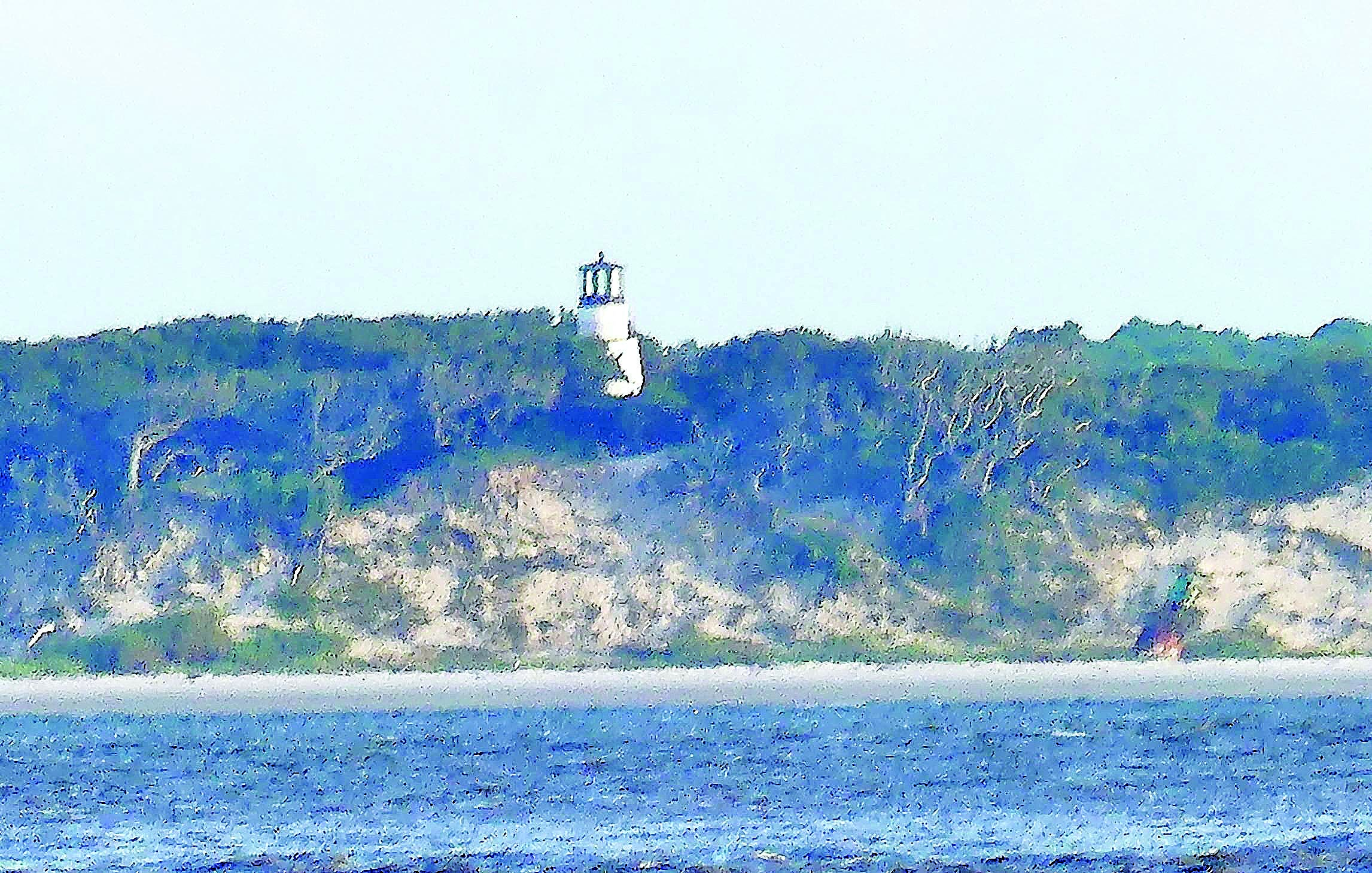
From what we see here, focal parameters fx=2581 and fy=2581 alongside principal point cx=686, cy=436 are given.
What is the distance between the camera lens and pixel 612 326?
53438 millimetres

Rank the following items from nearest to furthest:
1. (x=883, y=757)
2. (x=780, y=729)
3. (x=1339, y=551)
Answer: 1. (x=883, y=757)
2. (x=780, y=729)
3. (x=1339, y=551)

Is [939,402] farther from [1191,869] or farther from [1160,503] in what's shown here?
Answer: [1191,869]

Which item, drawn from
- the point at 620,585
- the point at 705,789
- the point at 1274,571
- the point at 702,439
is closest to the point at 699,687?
the point at 620,585

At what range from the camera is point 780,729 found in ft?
118

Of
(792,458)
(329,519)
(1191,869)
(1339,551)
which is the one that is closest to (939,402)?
(792,458)

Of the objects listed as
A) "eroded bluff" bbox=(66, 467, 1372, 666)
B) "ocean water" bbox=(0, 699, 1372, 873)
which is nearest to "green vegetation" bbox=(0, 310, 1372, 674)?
"eroded bluff" bbox=(66, 467, 1372, 666)

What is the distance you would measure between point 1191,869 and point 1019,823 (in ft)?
13.6

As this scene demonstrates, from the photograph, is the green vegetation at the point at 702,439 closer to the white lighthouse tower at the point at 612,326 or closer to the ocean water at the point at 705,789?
the white lighthouse tower at the point at 612,326

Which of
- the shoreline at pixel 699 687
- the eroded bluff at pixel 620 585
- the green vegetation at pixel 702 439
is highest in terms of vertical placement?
the green vegetation at pixel 702 439

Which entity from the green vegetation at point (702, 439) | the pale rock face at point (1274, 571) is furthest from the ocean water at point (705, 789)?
the green vegetation at point (702, 439)

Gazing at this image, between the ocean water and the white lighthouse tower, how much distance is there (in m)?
13.6

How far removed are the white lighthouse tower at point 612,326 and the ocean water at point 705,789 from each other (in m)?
A: 13.6

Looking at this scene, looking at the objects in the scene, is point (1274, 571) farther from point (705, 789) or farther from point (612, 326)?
point (705, 789)

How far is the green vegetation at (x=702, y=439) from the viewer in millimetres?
49750
